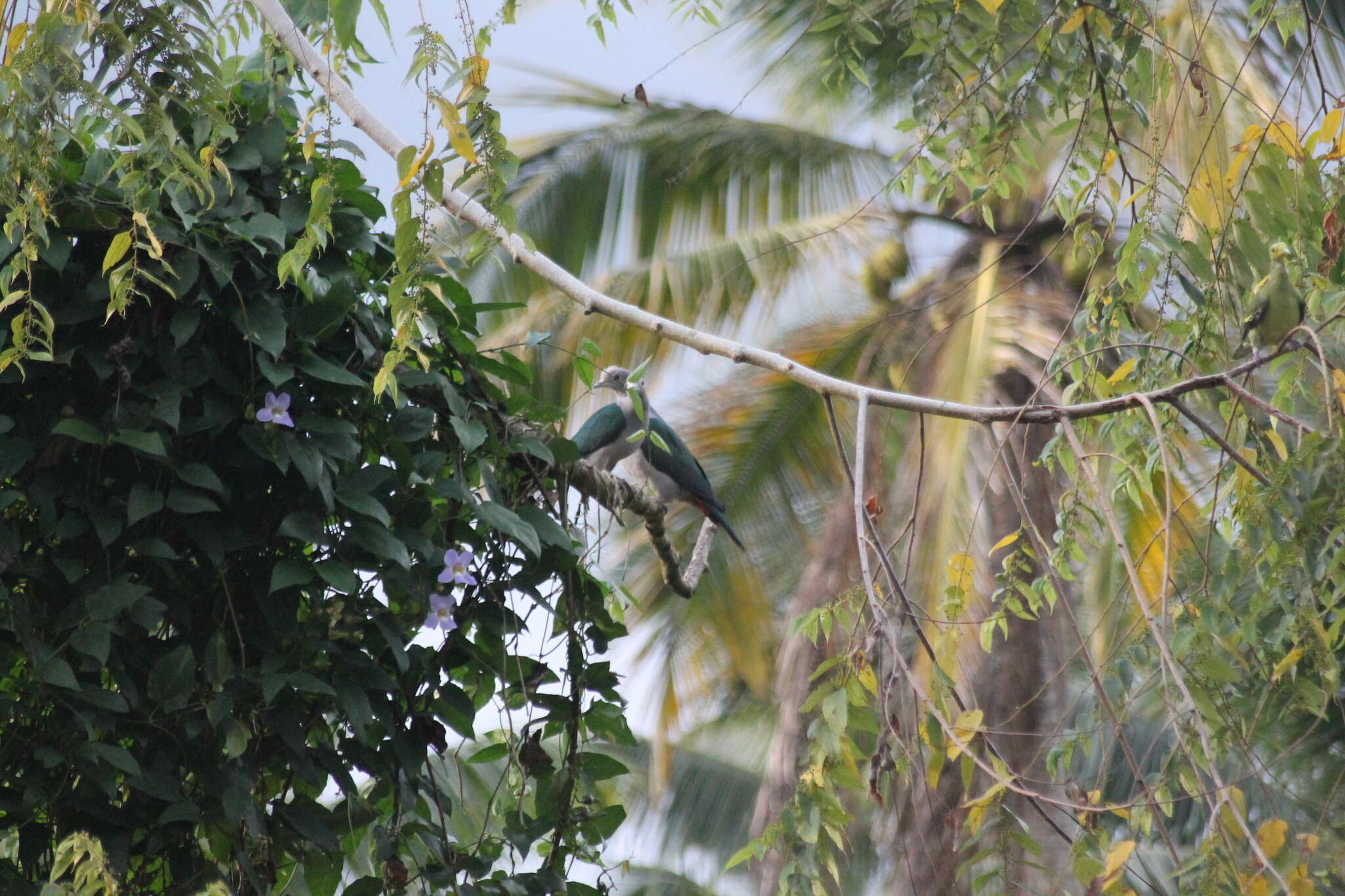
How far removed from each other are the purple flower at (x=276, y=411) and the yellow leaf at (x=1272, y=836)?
1.24 metres

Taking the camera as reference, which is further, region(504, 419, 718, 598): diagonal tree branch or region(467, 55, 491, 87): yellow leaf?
region(504, 419, 718, 598): diagonal tree branch

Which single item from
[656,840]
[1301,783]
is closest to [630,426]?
[1301,783]

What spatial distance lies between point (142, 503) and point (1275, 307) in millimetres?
1587

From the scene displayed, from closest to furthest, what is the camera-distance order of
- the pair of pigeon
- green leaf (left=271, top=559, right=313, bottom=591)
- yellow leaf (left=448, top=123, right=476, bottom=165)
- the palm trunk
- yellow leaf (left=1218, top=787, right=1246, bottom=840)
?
yellow leaf (left=448, top=123, right=476, bottom=165) → yellow leaf (left=1218, top=787, right=1246, bottom=840) → green leaf (left=271, top=559, right=313, bottom=591) → the pair of pigeon → the palm trunk

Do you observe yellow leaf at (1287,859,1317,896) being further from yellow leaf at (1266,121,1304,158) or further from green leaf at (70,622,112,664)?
green leaf at (70,622,112,664)

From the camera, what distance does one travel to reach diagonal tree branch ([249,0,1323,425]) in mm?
1499

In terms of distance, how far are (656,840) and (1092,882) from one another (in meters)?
6.09

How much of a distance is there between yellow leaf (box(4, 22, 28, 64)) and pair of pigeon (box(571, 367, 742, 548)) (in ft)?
6.43

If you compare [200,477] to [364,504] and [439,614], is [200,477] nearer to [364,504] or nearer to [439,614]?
[364,504]

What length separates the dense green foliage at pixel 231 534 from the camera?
5.00 feet

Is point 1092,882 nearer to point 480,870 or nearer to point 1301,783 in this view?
point 480,870

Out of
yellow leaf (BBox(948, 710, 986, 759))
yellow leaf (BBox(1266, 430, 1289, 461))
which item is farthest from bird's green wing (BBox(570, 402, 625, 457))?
yellow leaf (BBox(948, 710, 986, 759))

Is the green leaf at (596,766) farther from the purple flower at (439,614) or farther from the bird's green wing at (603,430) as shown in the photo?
the bird's green wing at (603,430)

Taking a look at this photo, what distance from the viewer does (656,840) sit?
7.26 m
